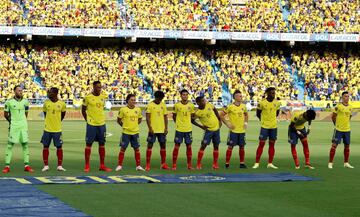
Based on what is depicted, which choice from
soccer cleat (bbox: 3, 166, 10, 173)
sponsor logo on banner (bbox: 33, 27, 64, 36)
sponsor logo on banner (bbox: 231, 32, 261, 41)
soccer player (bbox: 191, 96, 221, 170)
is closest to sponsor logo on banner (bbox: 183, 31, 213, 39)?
sponsor logo on banner (bbox: 231, 32, 261, 41)

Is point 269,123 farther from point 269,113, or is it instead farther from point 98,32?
point 98,32

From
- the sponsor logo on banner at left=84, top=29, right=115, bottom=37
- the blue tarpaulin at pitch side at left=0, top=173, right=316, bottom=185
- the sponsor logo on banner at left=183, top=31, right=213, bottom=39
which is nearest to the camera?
the blue tarpaulin at pitch side at left=0, top=173, right=316, bottom=185

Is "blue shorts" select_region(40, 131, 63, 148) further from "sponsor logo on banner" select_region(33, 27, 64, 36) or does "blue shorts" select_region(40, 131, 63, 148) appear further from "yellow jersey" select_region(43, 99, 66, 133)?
"sponsor logo on banner" select_region(33, 27, 64, 36)

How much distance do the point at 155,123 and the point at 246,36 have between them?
4316 cm

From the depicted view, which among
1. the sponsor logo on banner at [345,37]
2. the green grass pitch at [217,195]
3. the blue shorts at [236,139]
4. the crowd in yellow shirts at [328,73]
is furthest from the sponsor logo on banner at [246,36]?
the blue shorts at [236,139]

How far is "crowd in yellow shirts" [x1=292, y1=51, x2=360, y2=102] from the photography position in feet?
208

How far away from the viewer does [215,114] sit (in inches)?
834

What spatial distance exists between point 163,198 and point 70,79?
43.0 m

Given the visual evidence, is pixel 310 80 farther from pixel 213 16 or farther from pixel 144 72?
pixel 144 72

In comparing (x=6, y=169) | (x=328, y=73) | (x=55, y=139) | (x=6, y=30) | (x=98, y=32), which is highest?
(x=98, y=32)

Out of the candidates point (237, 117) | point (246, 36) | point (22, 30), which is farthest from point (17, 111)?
point (246, 36)

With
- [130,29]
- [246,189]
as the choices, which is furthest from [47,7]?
[246,189]

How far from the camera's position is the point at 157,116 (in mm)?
21062

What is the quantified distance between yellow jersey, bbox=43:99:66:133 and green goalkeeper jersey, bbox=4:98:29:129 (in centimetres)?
57
